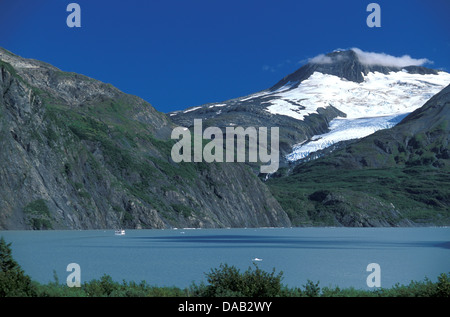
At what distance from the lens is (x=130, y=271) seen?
2445 inches

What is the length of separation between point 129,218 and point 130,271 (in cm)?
12790

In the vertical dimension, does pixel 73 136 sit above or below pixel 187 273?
above

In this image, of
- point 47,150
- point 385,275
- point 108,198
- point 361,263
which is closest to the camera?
point 385,275

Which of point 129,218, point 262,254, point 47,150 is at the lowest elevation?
point 262,254

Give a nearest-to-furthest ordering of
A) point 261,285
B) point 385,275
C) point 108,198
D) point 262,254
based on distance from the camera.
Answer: point 261,285 < point 385,275 < point 262,254 < point 108,198

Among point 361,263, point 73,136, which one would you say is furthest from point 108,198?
point 361,263
